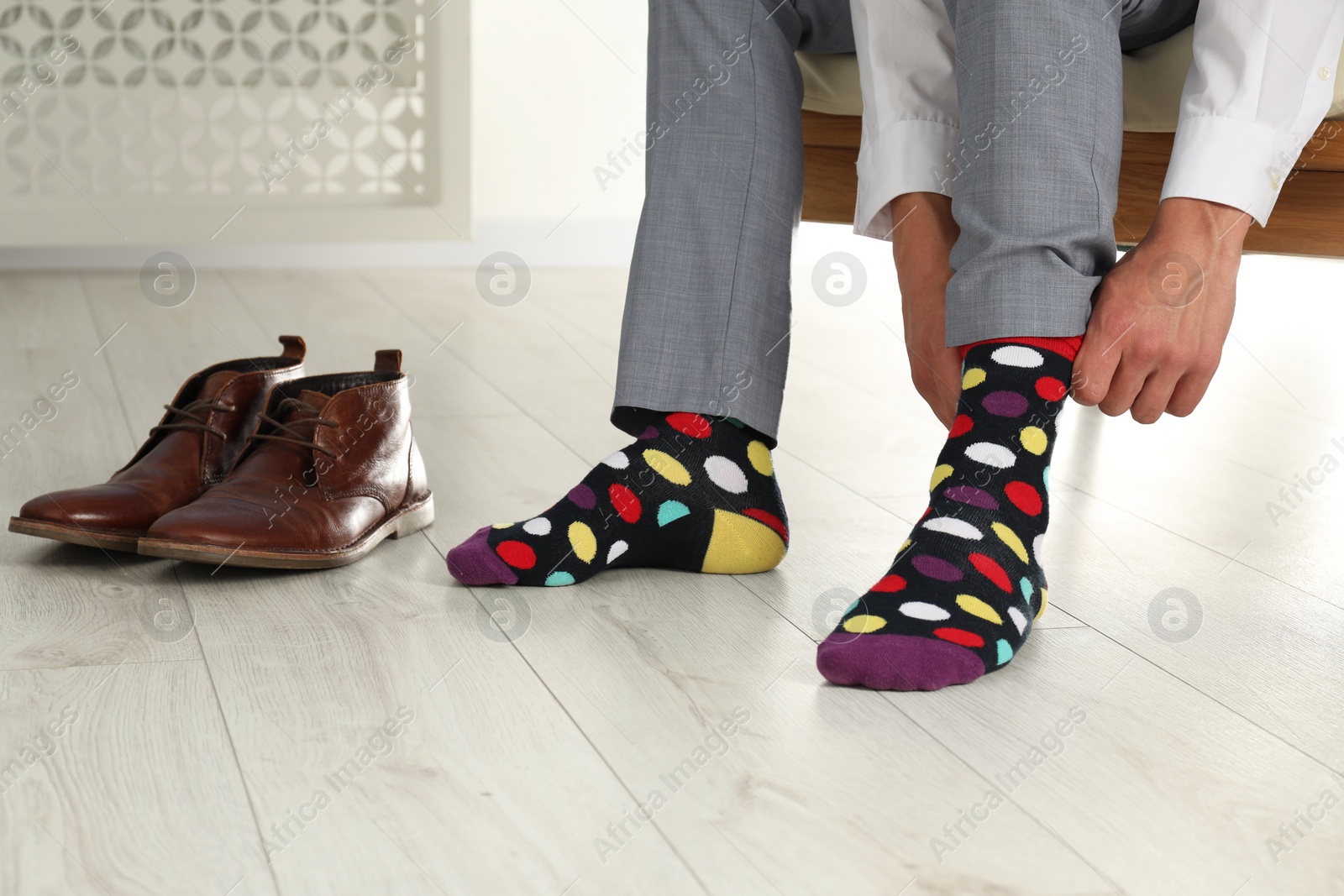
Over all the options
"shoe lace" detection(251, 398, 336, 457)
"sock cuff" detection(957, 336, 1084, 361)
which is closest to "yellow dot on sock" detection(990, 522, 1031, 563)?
"sock cuff" detection(957, 336, 1084, 361)

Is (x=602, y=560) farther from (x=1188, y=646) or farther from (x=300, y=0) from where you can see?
(x=300, y=0)

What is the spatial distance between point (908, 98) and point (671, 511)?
311 millimetres

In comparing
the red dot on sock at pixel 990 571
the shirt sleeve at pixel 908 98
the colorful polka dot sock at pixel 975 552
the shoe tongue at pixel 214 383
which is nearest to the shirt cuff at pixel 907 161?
the shirt sleeve at pixel 908 98

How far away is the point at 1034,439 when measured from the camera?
703mm

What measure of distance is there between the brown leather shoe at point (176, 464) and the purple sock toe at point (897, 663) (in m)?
0.48

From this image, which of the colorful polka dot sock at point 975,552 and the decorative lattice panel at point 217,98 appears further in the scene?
the decorative lattice panel at point 217,98

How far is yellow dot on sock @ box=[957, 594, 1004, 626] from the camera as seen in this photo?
673 millimetres

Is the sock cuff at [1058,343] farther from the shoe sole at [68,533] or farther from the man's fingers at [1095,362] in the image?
the shoe sole at [68,533]

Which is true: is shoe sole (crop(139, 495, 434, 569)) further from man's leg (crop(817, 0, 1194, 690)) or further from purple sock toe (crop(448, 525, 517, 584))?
man's leg (crop(817, 0, 1194, 690))

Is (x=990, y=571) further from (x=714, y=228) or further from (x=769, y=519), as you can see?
(x=714, y=228)

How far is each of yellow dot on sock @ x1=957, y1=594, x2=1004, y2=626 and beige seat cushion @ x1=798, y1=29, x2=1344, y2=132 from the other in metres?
0.37

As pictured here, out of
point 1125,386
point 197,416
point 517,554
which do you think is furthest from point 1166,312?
point 197,416

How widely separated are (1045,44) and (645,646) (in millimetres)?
402

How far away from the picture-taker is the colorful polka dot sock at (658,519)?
0.80 metres
